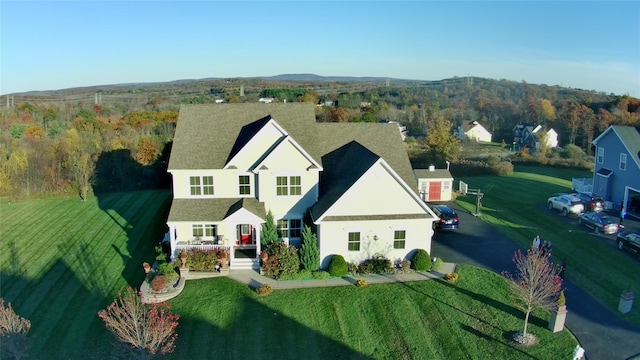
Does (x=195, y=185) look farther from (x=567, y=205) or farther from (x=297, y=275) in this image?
(x=567, y=205)

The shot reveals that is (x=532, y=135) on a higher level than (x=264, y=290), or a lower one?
higher

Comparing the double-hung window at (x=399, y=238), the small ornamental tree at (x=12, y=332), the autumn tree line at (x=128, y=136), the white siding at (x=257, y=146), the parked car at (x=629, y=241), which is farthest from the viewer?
the autumn tree line at (x=128, y=136)

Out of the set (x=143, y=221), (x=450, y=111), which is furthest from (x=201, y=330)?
(x=450, y=111)

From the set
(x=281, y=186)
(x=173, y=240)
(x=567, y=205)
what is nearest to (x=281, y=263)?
(x=281, y=186)

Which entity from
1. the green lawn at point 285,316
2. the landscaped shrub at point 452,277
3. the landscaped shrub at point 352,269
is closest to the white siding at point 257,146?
the green lawn at point 285,316

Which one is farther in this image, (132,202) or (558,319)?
(132,202)

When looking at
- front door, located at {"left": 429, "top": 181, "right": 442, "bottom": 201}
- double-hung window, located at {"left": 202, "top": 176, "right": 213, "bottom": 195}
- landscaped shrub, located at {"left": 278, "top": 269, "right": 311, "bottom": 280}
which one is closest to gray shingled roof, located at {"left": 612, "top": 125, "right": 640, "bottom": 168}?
front door, located at {"left": 429, "top": 181, "right": 442, "bottom": 201}

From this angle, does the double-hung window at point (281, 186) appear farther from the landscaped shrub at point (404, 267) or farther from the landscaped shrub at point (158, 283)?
the landscaped shrub at point (158, 283)

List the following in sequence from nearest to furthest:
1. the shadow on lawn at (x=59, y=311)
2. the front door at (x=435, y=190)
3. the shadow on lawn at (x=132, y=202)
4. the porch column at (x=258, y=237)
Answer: the shadow on lawn at (x=59, y=311)
the porch column at (x=258, y=237)
the shadow on lawn at (x=132, y=202)
the front door at (x=435, y=190)
